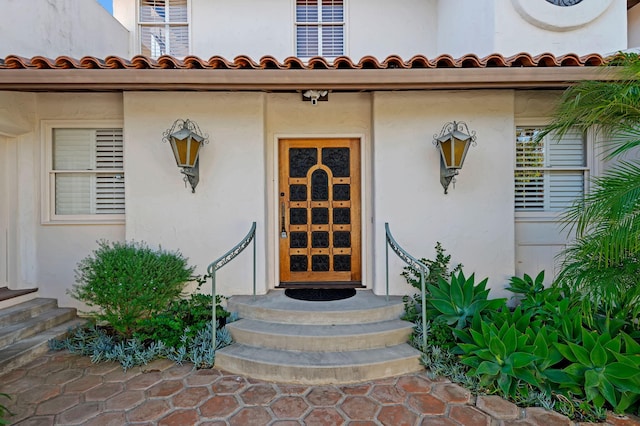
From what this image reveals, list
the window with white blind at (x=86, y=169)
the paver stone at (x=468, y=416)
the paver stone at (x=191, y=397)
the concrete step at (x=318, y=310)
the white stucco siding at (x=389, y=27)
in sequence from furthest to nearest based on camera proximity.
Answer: the white stucco siding at (x=389, y=27), the window with white blind at (x=86, y=169), the concrete step at (x=318, y=310), the paver stone at (x=191, y=397), the paver stone at (x=468, y=416)

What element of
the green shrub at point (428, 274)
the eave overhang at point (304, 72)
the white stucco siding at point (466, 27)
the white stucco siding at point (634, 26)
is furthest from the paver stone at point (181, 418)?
the white stucco siding at point (634, 26)

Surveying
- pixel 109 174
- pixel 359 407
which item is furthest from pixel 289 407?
pixel 109 174

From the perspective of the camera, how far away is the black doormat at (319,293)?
4324 mm

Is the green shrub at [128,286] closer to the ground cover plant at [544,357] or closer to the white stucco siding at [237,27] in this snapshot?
the ground cover plant at [544,357]

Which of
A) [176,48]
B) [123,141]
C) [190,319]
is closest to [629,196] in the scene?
[190,319]

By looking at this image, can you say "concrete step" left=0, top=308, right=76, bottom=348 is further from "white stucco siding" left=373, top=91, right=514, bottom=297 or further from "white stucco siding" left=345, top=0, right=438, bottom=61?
"white stucco siding" left=345, top=0, right=438, bottom=61

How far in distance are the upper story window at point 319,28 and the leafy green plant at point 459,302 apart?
4.77 metres

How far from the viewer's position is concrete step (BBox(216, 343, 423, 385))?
10.4ft

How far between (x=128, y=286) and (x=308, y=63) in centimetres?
334

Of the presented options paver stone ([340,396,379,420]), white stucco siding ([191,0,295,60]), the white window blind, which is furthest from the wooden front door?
the white window blind

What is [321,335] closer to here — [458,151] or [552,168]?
[458,151]

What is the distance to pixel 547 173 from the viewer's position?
471 centimetres

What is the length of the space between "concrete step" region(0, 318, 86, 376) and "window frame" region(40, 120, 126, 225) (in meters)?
1.53

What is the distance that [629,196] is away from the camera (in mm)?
2439
